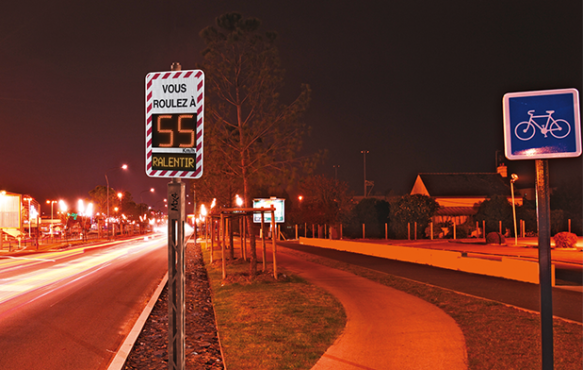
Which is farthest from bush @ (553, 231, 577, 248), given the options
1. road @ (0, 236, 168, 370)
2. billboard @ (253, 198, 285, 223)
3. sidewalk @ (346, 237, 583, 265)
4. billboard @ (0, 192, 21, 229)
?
billboard @ (0, 192, 21, 229)

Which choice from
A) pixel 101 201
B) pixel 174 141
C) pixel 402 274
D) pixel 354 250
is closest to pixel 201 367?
pixel 174 141

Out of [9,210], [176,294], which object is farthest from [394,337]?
[9,210]

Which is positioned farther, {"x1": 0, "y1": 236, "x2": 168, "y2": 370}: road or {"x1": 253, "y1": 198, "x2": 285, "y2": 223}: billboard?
{"x1": 253, "y1": 198, "x2": 285, "y2": 223}: billboard

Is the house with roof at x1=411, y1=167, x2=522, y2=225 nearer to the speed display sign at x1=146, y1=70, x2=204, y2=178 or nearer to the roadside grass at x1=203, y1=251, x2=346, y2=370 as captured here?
the roadside grass at x1=203, y1=251, x2=346, y2=370

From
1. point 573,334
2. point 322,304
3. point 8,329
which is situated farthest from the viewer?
point 322,304

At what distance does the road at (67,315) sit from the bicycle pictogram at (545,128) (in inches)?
249

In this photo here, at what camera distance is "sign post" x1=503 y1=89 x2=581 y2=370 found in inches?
134

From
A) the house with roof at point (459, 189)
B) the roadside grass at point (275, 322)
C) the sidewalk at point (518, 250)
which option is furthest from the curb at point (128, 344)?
the house with roof at point (459, 189)

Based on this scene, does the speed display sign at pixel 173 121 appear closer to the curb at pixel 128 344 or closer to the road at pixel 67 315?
the curb at pixel 128 344

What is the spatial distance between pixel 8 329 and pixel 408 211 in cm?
4127

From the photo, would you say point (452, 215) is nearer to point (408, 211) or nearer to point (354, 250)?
point (408, 211)

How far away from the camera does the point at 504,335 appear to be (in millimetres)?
7242

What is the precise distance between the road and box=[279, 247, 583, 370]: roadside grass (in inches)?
229

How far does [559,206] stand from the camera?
50250 millimetres
